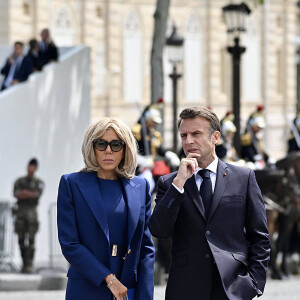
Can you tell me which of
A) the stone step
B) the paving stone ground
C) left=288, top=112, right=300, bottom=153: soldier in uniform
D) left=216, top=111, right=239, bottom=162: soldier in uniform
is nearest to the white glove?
left=216, top=111, right=239, bottom=162: soldier in uniform

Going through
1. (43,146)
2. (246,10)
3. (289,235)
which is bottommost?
(289,235)

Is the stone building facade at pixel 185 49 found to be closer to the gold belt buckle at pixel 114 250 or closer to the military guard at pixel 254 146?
the military guard at pixel 254 146

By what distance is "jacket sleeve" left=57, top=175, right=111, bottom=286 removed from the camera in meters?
5.80

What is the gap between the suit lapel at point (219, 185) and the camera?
19.4 ft

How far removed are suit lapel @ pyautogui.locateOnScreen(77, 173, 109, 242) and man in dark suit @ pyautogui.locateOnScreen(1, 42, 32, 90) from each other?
12164 mm

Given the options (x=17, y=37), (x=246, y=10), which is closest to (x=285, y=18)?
(x=17, y=37)

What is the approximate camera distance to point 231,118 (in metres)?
18.5

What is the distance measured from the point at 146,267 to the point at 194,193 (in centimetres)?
41

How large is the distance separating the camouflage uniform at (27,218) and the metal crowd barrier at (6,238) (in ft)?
0.38

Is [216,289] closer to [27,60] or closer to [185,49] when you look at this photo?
[27,60]

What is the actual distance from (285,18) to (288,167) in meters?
26.3

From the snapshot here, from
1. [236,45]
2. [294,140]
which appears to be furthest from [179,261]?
[294,140]

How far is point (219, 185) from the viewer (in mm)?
5965

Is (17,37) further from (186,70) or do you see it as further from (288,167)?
(288,167)
